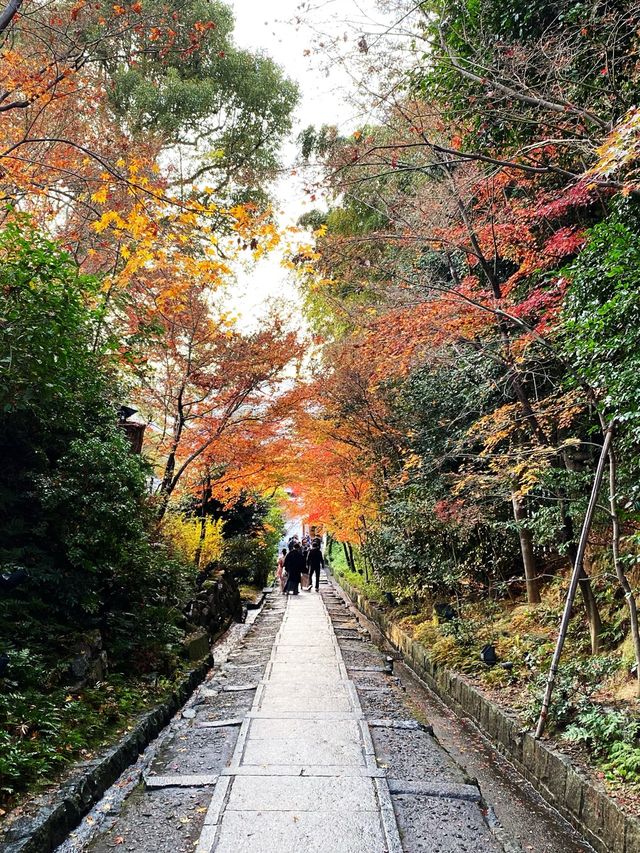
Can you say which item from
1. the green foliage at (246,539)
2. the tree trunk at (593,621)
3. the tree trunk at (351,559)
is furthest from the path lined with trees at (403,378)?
the tree trunk at (351,559)

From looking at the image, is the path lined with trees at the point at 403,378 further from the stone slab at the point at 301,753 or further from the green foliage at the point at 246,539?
the green foliage at the point at 246,539

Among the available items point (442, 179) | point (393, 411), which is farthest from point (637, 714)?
point (393, 411)

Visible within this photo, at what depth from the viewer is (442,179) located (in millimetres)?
8695

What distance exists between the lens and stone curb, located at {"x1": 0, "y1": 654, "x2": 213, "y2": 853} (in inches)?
140

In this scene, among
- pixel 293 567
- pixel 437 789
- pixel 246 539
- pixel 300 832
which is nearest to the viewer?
pixel 300 832

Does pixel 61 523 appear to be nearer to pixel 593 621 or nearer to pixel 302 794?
pixel 302 794

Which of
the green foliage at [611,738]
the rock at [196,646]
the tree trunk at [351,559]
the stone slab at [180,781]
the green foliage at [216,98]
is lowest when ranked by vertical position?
the stone slab at [180,781]

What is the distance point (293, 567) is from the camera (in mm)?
19828

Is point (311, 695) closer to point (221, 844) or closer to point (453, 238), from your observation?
point (221, 844)

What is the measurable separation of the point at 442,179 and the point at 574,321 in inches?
167

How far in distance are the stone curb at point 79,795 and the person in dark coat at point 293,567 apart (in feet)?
42.9

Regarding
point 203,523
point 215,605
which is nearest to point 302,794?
point 215,605

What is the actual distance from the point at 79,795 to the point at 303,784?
171 cm

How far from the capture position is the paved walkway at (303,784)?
144 inches
